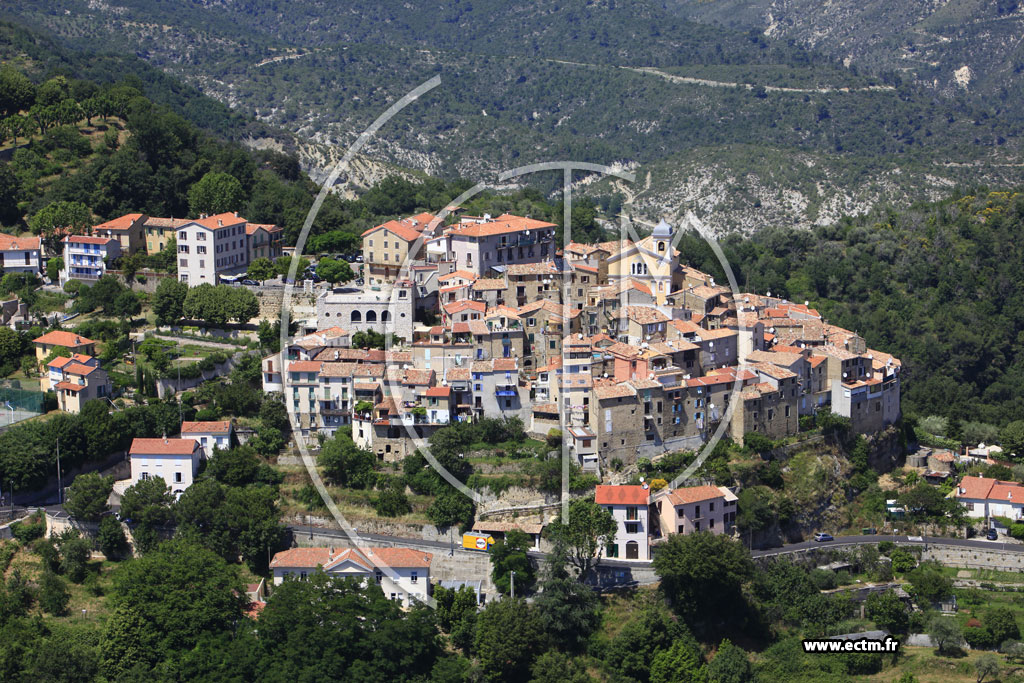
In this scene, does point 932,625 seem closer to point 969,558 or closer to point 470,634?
point 969,558

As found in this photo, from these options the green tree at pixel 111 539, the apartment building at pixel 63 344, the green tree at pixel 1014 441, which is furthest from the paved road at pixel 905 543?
the apartment building at pixel 63 344

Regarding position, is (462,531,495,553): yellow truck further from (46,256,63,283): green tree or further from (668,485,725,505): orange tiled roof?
(46,256,63,283): green tree

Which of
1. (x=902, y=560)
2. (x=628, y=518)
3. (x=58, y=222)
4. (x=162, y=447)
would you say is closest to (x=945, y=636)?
(x=902, y=560)

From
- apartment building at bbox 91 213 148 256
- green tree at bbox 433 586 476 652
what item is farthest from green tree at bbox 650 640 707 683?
apartment building at bbox 91 213 148 256

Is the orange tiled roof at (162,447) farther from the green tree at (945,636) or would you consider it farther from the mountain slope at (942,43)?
the mountain slope at (942,43)

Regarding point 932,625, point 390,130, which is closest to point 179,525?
point 932,625

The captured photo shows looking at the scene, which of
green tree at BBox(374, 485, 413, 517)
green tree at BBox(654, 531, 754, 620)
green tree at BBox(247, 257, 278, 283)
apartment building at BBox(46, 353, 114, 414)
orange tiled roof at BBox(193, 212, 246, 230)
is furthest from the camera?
orange tiled roof at BBox(193, 212, 246, 230)
